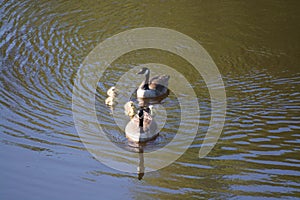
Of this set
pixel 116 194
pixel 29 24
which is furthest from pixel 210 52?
pixel 116 194

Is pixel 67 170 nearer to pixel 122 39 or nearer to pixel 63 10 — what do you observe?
pixel 122 39

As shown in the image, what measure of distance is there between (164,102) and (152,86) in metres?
0.59

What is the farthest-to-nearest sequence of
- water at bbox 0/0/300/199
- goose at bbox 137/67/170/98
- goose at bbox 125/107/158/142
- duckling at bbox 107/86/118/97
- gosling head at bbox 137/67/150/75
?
1. gosling head at bbox 137/67/150/75
2. goose at bbox 137/67/170/98
3. duckling at bbox 107/86/118/97
4. goose at bbox 125/107/158/142
5. water at bbox 0/0/300/199

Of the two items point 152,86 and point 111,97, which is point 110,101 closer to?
point 111,97

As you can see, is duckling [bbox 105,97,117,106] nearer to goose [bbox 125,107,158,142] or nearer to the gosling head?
goose [bbox 125,107,158,142]

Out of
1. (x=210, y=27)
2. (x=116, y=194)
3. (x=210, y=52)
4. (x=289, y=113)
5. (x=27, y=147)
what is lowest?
(x=116, y=194)

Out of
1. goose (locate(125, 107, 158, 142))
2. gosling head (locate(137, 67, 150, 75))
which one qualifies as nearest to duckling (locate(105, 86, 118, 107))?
goose (locate(125, 107, 158, 142))

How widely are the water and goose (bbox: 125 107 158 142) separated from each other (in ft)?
0.59

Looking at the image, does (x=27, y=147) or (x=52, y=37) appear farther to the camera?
(x=52, y=37)

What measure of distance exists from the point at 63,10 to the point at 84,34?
1.84m

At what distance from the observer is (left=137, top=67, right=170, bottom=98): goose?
954 cm

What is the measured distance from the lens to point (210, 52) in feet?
35.7

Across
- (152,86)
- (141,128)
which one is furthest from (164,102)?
(141,128)

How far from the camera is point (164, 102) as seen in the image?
361 inches
